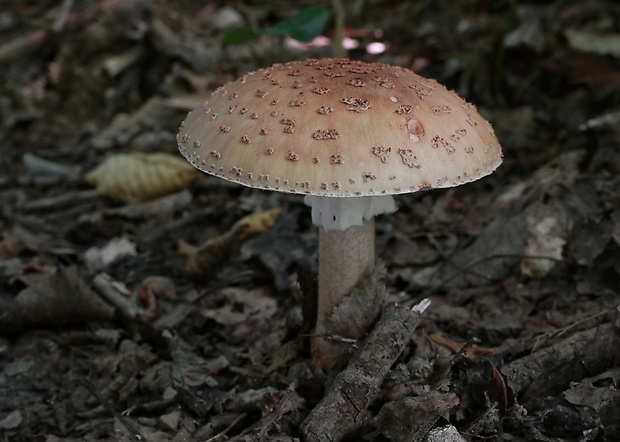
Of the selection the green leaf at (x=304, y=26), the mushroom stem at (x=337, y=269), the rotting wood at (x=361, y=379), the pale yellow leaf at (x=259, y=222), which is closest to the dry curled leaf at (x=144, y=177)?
the pale yellow leaf at (x=259, y=222)

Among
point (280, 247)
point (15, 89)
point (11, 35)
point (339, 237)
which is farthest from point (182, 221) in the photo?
point (11, 35)

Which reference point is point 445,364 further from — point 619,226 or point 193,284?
point 193,284

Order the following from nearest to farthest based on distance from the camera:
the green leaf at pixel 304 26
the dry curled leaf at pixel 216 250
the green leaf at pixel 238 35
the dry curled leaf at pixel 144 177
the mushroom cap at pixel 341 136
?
the mushroom cap at pixel 341 136 → the dry curled leaf at pixel 216 250 → the green leaf at pixel 304 26 → the green leaf at pixel 238 35 → the dry curled leaf at pixel 144 177

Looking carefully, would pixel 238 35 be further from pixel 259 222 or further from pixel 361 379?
pixel 361 379

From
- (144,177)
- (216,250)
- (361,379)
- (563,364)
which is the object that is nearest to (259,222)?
(216,250)

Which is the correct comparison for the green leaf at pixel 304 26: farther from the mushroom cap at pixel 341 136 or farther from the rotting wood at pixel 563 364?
the rotting wood at pixel 563 364

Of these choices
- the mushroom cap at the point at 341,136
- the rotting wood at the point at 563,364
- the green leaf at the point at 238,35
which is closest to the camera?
the mushroom cap at the point at 341,136

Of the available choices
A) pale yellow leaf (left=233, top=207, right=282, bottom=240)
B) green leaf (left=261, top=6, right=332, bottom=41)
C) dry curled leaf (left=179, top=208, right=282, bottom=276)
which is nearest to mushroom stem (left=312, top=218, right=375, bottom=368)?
dry curled leaf (left=179, top=208, right=282, bottom=276)
